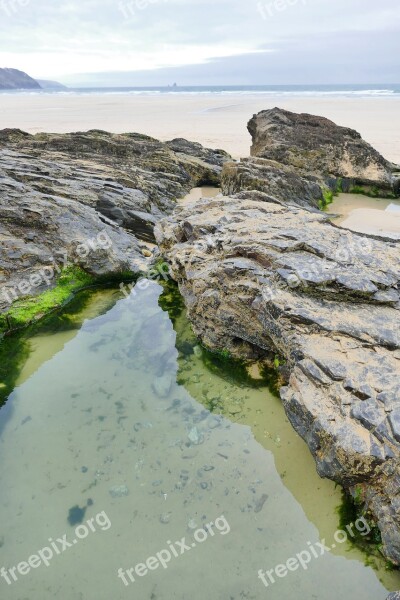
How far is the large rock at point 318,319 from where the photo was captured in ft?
17.2

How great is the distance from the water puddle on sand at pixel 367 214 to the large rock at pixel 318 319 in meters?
5.71

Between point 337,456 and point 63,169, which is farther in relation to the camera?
point 63,169

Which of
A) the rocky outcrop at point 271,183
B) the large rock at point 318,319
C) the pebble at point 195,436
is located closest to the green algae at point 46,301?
the large rock at point 318,319

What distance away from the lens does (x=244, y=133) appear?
3772 cm

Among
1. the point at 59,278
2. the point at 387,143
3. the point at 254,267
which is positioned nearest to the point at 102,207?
the point at 59,278

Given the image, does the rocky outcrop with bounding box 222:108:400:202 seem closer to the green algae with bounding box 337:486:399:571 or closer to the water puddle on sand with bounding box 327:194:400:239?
the water puddle on sand with bounding box 327:194:400:239

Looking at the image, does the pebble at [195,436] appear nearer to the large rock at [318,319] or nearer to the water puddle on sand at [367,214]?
the large rock at [318,319]

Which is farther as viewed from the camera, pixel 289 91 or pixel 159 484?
pixel 289 91

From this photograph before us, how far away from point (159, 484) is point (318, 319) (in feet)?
12.1

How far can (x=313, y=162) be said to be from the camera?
21.5m

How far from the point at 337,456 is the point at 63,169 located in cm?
1554

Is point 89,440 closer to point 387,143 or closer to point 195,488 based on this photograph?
point 195,488

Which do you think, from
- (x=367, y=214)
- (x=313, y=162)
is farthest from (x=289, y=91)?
(x=367, y=214)

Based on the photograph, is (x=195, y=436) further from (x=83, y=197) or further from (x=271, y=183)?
(x=271, y=183)
